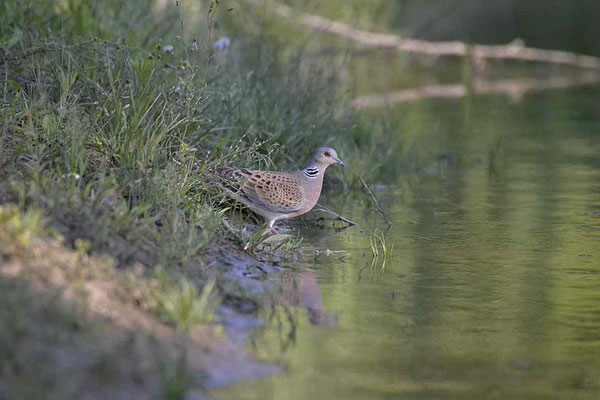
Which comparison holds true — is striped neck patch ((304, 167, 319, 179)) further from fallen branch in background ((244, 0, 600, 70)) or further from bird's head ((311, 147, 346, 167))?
fallen branch in background ((244, 0, 600, 70))

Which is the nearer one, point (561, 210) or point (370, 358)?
point (370, 358)

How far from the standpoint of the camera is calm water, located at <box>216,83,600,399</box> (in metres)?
4.86

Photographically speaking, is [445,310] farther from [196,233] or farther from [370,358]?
[196,233]

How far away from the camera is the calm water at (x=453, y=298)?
16.0 feet

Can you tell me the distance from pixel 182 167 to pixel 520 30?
18204 mm

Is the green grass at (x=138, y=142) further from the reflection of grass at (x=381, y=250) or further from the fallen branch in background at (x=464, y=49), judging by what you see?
the fallen branch in background at (x=464, y=49)

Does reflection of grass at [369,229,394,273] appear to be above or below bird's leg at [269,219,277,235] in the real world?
above

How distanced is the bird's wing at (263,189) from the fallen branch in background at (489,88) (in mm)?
9199

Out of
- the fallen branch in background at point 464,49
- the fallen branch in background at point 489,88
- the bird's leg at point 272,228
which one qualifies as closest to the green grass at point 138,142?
the bird's leg at point 272,228

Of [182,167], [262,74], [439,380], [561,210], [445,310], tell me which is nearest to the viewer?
[439,380]

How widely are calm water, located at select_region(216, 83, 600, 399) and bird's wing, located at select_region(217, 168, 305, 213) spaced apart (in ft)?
1.20

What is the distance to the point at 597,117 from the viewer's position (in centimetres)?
1577

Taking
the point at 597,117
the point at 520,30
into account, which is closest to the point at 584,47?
the point at 520,30

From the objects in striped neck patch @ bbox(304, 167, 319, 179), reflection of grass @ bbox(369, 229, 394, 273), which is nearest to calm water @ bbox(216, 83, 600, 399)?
reflection of grass @ bbox(369, 229, 394, 273)
